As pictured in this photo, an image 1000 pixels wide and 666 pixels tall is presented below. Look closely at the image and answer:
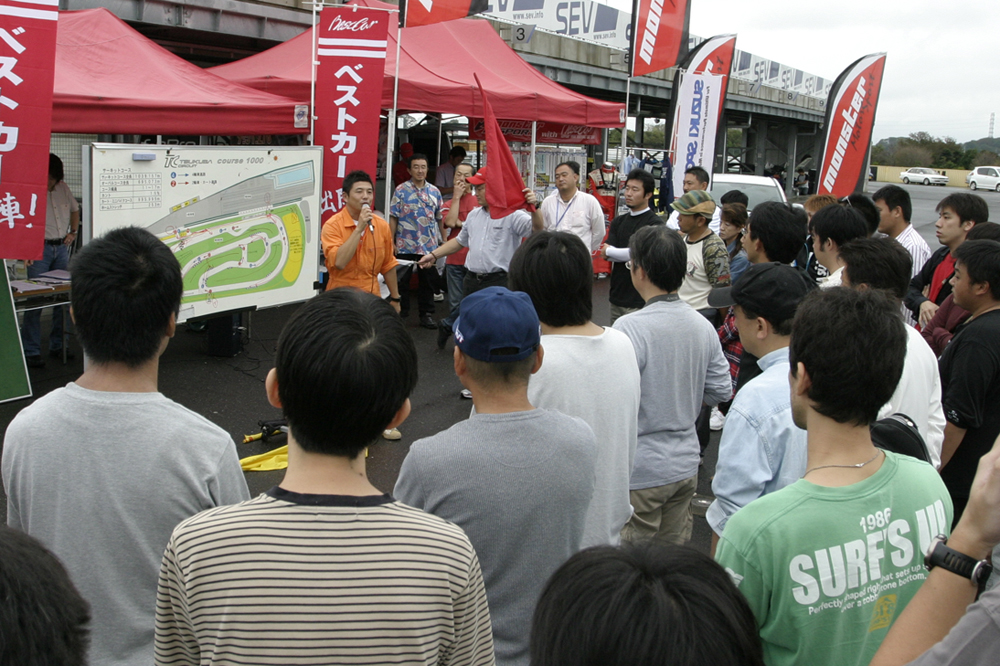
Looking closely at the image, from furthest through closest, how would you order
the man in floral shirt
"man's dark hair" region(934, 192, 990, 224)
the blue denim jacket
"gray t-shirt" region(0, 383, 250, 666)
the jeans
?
1. the man in floral shirt
2. the jeans
3. "man's dark hair" region(934, 192, 990, 224)
4. the blue denim jacket
5. "gray t-shirt" region(0, 383, 250, 666)

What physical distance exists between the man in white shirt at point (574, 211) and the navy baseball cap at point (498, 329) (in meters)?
5.43

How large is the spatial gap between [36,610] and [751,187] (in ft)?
41.8

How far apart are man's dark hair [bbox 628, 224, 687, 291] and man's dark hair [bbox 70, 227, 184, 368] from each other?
184cm

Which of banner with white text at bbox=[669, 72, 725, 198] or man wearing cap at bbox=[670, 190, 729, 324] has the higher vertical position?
banner with white text at bbox=[669, 72, 725, 198]

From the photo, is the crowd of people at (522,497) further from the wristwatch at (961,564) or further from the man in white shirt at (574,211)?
the man in white shirt at (574,211)

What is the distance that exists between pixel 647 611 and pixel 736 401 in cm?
128

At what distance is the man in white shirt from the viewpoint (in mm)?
7262

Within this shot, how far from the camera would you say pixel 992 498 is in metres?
1.17

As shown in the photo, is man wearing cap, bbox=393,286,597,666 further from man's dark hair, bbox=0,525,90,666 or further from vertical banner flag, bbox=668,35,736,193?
vertical banner flag, bbox=668,35,736,193

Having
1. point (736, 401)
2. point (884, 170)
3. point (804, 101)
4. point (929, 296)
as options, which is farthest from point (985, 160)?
point (736, 401)

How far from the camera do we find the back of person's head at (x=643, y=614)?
96cm

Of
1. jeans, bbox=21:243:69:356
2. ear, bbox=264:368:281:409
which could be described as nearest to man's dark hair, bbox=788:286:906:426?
ear, bbox=264:368:281:409

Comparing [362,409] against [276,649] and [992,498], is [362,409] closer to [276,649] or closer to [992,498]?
[276,649]

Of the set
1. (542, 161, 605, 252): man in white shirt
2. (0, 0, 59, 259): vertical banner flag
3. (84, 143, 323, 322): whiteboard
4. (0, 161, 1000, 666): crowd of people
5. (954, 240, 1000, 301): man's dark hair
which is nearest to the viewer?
(0, 161, 1000, 666): crowd of people
